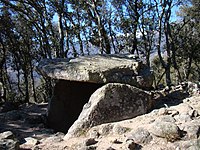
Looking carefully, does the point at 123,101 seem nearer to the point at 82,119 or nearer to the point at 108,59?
the point at 82,119

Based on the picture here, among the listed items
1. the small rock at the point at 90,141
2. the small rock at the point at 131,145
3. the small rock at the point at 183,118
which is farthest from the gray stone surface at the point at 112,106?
the small rock at the point at 131,145

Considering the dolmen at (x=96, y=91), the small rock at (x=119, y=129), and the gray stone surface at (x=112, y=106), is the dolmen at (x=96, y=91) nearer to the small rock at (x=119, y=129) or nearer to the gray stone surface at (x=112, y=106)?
the gray stone surface at (x=112, y=106)

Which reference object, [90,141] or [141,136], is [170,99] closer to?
[141,136]

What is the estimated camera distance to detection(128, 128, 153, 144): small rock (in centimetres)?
630

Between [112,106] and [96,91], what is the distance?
72cm

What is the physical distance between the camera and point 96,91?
29.0ft

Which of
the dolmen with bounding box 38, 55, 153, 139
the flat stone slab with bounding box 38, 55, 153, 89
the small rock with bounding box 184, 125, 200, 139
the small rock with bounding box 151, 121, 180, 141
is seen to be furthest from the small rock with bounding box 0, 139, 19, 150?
the flat stone slab with bounding box 38, 55, 153, 89

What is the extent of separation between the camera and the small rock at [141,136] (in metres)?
6.30

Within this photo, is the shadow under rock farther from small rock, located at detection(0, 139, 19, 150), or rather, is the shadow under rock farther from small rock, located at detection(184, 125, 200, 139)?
small rock, located at detection(0, 139, 19, 150)

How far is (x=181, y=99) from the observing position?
33.8 ft

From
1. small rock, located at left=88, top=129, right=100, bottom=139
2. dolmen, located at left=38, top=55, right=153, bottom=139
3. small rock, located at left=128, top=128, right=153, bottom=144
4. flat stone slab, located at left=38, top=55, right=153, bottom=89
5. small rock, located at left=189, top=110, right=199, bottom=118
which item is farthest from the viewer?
flat stone slab, located at left=38, top=55, right=153, bottom=89

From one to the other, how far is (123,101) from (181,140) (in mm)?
2794

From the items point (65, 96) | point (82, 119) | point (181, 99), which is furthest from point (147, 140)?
point (65, 96)

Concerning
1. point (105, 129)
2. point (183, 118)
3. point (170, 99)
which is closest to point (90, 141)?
point (105, 129)
